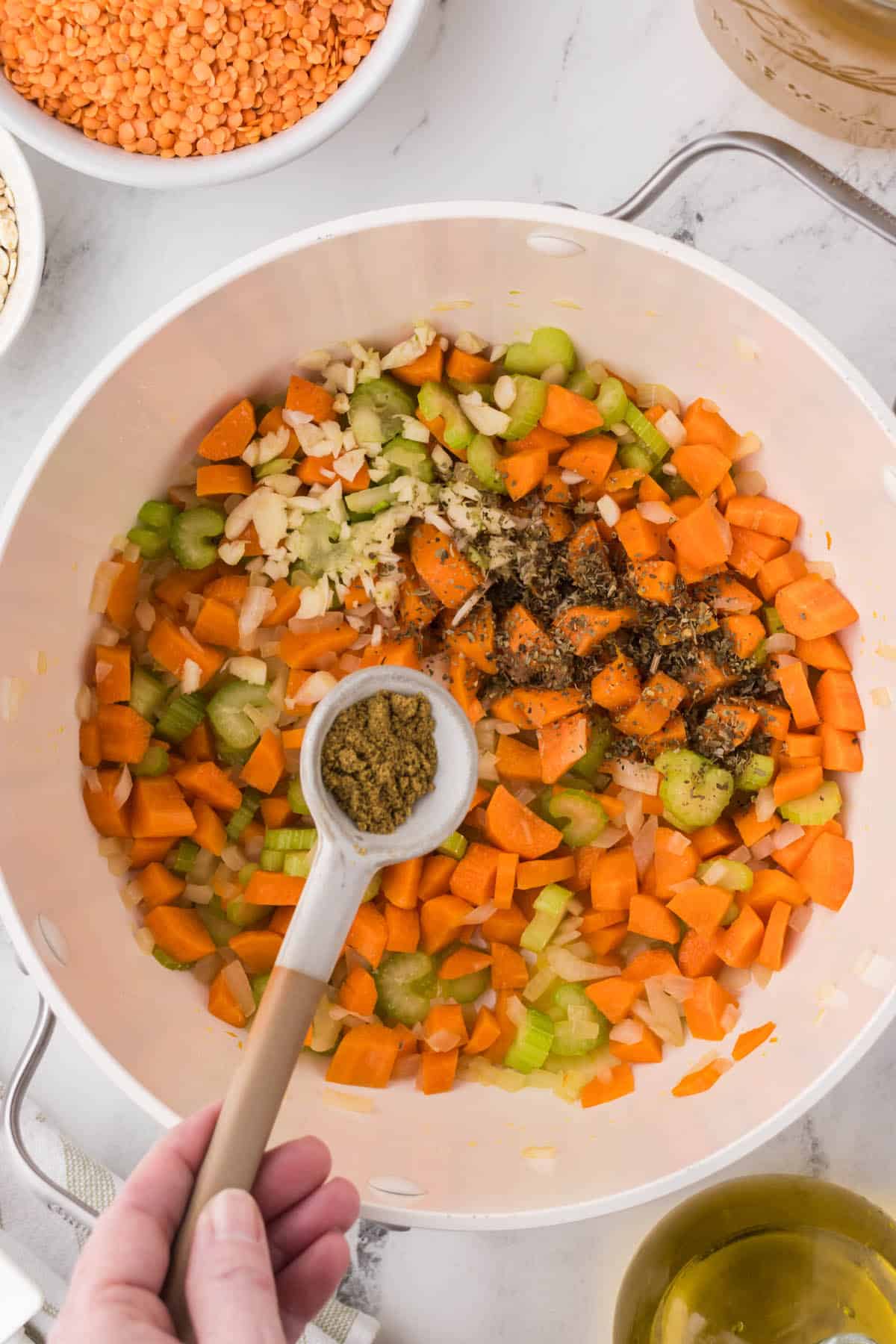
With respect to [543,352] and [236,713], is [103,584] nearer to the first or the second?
[236,713]

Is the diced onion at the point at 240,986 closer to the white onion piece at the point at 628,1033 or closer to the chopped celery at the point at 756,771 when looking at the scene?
the white onion piece at the point at 628,1033

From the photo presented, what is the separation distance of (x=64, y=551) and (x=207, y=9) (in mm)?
1074

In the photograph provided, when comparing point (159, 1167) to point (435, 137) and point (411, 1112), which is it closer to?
point (411, 1112)

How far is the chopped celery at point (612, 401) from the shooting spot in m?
2.16

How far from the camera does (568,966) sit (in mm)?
2236

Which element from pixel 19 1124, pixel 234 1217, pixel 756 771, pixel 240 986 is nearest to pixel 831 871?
pixel 756 771

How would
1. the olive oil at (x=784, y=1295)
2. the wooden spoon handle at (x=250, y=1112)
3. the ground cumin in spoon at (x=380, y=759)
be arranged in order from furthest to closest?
1. the olive oil at (x=784, y=1295)
2. the ground cumin in spoon at (x=380, y=759)
3. the wooden spoon handle at (x=250, y=1112)

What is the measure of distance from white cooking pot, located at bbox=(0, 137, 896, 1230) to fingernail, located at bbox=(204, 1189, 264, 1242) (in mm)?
500

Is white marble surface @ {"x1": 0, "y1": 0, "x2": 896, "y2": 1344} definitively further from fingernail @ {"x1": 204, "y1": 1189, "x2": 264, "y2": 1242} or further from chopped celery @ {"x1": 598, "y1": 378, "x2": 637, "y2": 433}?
fingernail @ {"x1": 204, "y1": 1189, "x2": 264, "y2": 1242}

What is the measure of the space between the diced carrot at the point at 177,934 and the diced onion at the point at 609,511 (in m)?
1.13

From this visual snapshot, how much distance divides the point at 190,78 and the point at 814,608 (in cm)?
159

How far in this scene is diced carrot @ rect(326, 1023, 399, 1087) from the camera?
7.09ft

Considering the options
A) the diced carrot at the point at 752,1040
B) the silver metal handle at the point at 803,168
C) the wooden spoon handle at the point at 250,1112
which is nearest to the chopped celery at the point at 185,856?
the wooden spoon handle at the point at 250,1112

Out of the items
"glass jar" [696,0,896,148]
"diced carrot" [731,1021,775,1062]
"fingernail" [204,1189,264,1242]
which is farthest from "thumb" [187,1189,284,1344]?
"glass jar" [696,0,896,148]
